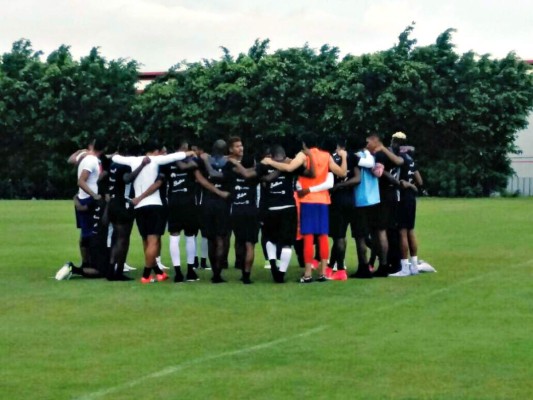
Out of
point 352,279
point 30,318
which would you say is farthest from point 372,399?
point 352,279

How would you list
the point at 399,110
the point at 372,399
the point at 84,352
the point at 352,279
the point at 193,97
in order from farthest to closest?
1. the point at 193,97
2. the point at 399,110
3. the point at 352,279
4. the point at 84,352
5. the point at 372,399

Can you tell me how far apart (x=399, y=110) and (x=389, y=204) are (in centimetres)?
4609

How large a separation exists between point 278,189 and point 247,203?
19.8 inches

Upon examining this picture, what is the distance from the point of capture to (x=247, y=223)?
689 inches

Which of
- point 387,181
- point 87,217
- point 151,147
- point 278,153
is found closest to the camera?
point 278,153

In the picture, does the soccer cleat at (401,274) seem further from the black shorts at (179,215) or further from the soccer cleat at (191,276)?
the black shorts at (179,215)

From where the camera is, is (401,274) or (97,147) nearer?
(97,147)

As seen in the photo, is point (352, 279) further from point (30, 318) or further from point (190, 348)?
point (190, 348)

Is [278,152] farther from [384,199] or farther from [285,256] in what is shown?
[384,199]

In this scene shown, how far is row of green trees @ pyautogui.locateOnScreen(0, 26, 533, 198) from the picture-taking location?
213 ft

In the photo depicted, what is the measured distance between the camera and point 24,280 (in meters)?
18.5

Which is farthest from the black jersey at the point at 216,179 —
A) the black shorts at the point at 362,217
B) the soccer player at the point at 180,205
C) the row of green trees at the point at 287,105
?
the row of green trees at the point at 287,105

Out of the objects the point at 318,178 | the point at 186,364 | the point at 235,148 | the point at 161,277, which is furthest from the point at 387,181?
the point at 186,364

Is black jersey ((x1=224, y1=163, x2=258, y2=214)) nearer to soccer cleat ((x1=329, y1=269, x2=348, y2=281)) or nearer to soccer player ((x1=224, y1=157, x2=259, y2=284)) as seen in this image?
soccer player ((x1=224, y1=157, x2=259, y2=284))
